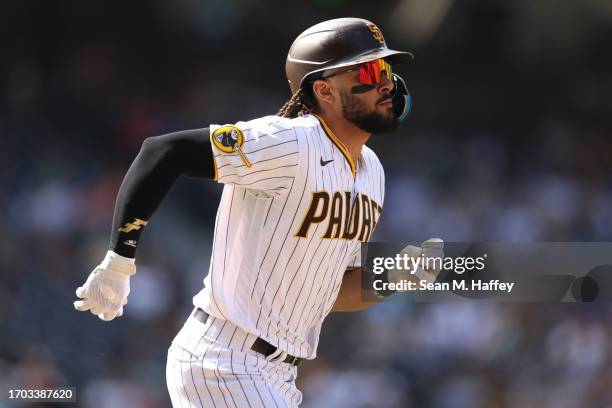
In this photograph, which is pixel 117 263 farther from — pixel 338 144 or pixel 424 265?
pixel 424 265

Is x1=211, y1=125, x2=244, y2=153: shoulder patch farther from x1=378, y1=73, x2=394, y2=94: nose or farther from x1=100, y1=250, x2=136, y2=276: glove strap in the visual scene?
x1=378, y1=73, x2=394, y2=94: nose

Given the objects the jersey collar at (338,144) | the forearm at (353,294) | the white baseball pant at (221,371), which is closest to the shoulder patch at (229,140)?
the jersey collar at (338,144)

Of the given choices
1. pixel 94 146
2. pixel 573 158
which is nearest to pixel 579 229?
pixel 573 158

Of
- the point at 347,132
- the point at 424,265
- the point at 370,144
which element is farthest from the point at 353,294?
the point at 370,144

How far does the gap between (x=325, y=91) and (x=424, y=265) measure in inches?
26.0

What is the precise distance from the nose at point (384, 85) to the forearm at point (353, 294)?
24.0 inches

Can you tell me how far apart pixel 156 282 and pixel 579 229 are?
3.06 meters

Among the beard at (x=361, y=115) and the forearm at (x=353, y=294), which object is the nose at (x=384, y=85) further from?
the forearm at (x=353, y=294)

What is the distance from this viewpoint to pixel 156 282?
620 centimetres

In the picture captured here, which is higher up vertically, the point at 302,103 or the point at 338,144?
the point at 302,103

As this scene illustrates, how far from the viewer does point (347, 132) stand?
8.93 ft

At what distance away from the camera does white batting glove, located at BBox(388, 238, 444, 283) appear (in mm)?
2984

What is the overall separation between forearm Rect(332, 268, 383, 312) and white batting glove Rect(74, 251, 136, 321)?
0.83 metres

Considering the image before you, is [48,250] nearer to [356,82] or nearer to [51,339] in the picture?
[51,339]
